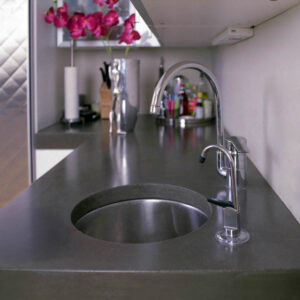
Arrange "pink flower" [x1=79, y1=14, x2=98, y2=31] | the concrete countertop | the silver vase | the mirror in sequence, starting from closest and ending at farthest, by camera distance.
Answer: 1. the concrete countertop
2. the silver vase
3. "pink flower" [x1=79, y1=14, x2=98, y2=31]
4. the mirror

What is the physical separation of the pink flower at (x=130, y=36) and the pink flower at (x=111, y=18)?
0.10 metres

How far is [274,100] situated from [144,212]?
1.60 feet

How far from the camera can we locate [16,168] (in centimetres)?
217

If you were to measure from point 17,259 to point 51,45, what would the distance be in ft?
6.00

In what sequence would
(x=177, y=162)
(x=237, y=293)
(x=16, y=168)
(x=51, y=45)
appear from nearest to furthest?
1. (x=237, y=293)
2. (x=177, y=162)
3. (x=16, y=168)
4. (x=51, y=45)

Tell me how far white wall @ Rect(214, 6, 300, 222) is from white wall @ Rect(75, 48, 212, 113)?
111 cm

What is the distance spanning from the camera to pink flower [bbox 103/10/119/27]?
2.35 metres

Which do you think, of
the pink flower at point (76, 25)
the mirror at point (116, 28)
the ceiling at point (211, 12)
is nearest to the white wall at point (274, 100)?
the ceiling at point (211, 12)

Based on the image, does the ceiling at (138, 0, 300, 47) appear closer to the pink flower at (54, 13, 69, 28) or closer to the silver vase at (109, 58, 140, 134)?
the silver vase at (109, 58, 140, 134)

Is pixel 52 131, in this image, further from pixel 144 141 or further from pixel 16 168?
pixel 144 141

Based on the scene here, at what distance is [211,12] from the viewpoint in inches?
45.4

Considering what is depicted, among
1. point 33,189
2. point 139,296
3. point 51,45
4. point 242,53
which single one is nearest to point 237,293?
point 139,296

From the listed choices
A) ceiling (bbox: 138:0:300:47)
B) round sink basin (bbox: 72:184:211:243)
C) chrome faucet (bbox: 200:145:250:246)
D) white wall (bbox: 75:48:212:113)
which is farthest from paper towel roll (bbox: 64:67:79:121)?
chrome faucet (bbox: 200:145:250:246)

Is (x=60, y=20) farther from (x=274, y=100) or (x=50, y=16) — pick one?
(x=274, y=100)
